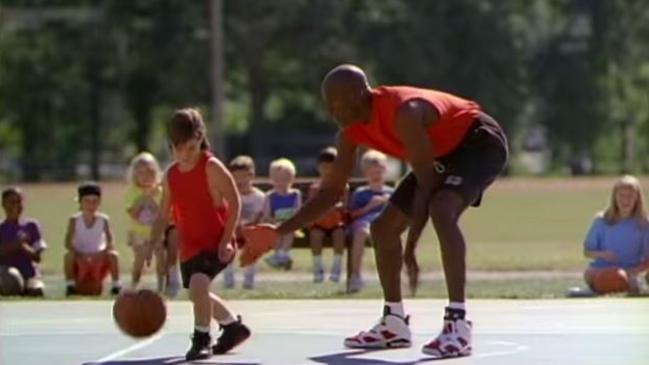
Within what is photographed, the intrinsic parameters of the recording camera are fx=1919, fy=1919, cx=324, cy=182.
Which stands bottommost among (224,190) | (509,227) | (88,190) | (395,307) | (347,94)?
(509,227)

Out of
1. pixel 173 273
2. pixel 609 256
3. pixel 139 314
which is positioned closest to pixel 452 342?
pixel 139 314

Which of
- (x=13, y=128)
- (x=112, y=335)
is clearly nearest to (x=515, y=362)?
(x=112, y=335)

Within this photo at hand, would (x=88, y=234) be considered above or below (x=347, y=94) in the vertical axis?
below

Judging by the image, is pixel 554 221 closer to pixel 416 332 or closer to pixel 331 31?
pixel 416 332

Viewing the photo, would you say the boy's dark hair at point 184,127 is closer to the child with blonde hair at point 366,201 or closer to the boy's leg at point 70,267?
the boy's leg at point 70,267

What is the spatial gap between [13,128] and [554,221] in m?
55.7

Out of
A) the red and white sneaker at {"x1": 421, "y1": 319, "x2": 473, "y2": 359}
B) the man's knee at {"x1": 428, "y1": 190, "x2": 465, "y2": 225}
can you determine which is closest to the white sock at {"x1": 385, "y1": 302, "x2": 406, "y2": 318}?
the red and white sneaker at {"x1": 421, "y1": 319, "x2": 473, "y2": 359}

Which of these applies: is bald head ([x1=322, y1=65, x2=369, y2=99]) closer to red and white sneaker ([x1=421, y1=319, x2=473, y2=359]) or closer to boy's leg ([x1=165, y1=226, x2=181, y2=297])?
red and white sneaker ([x1=421, y1=319, x2=473, y2=359])

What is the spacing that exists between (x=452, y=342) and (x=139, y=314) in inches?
75.4

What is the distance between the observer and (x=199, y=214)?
1147 cm

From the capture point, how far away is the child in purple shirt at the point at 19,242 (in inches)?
723

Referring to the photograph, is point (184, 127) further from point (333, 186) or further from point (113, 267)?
point (113, 267)

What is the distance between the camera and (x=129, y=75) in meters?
79.8

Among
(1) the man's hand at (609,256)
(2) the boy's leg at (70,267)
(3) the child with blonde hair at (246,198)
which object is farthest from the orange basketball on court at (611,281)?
(2) the boy's leg at (70,267)
